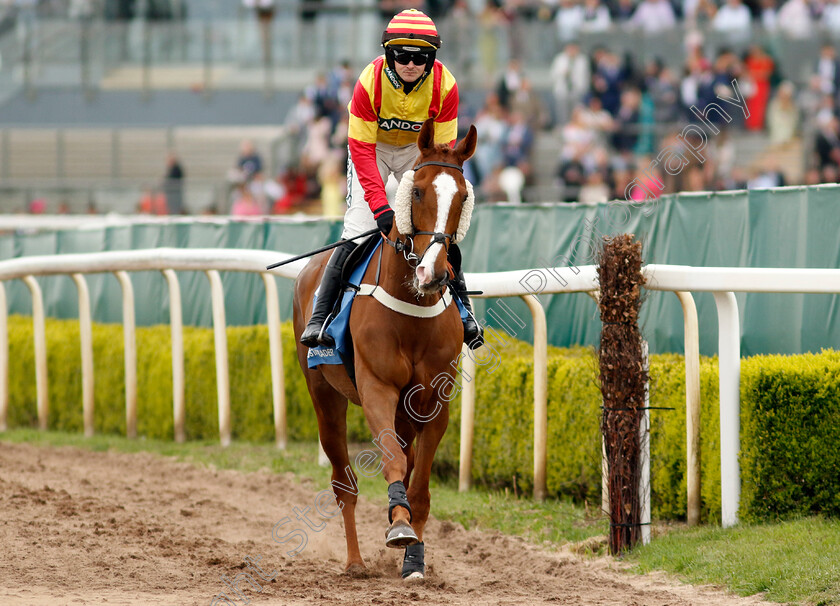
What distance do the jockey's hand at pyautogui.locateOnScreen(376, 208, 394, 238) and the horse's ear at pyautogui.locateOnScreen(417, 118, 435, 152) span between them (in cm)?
45

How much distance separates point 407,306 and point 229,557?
61.4 inches

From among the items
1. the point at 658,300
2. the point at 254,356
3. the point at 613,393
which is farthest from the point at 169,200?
the point at 613,393

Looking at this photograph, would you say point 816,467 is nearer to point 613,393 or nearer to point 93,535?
point 613,393

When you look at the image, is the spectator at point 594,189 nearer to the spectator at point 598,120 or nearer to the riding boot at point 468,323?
the spectator at point 598,120

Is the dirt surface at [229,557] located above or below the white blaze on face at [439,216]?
below

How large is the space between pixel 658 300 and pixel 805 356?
1442mm

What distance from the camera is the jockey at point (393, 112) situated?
5.83 m

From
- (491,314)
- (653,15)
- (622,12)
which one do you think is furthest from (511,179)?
(491,314)

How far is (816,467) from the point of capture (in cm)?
547

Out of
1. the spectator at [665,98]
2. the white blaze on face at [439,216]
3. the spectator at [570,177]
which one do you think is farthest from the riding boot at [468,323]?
the spectator at [665,98]

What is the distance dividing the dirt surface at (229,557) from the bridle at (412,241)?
1487mm

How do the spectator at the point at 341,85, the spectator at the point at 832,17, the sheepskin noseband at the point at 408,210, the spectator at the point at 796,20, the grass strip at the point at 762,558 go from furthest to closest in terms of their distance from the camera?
the spectator at the point at 832,17 → the spectator at the point at 796,20 → the spectator at the point at 341,85 → the sheepskin noseband at the point at 408,210 → the grass strip at the point at 762,558

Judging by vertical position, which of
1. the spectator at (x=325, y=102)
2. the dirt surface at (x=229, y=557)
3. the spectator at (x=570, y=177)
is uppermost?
the spectator at (x=325, y=102)

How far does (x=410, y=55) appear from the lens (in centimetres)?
583
